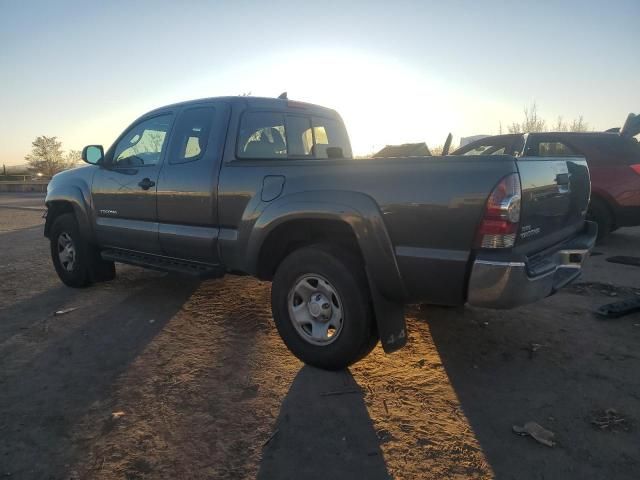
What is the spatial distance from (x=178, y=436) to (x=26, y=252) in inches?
274

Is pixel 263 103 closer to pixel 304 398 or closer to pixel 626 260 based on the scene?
pixel 304 398

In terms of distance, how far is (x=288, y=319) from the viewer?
3.27m

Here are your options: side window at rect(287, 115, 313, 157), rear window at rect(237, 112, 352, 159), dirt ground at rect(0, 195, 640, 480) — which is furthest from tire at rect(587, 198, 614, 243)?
side window at rect(287, 115, 313, 157)

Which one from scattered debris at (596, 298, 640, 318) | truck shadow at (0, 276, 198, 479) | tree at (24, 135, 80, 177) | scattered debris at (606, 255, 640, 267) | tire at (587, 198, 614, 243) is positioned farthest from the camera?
tree at (24, 135, 80, 177)

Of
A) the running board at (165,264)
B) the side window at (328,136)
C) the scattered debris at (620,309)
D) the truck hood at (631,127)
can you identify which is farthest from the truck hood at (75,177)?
the truck hood at (631,127)

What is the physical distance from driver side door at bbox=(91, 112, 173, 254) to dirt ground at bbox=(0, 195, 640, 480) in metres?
0.78

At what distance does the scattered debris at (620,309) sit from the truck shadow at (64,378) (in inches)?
160

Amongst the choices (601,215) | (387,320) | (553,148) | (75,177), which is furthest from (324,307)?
(553,148)

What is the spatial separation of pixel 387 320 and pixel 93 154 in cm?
389

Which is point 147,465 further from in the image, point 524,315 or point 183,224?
point 524,315

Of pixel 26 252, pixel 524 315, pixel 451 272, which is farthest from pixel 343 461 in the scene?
pixel 26 252

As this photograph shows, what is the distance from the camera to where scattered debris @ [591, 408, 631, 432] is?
2441 millimetres

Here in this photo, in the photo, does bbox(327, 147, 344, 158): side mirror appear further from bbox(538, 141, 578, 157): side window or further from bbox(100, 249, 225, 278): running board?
bbox(538, 141, 578, 157): side window

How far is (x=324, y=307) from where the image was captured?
312 centimetres
